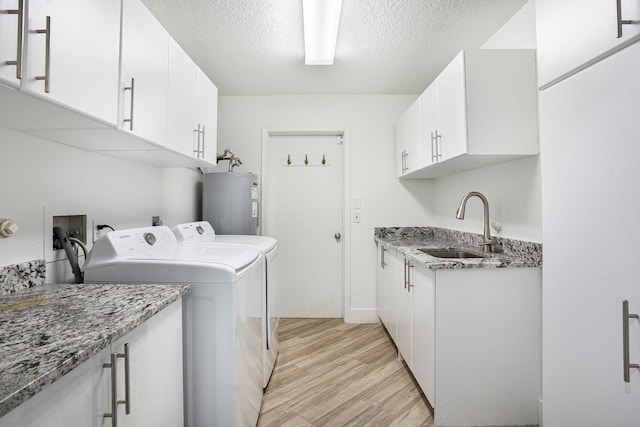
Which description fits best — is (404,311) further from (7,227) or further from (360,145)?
(7,227)

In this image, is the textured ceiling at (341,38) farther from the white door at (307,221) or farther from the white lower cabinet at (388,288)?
A: the white lower cabinet at (388,288)

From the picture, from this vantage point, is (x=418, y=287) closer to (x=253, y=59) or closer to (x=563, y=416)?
(x=563, y=416)

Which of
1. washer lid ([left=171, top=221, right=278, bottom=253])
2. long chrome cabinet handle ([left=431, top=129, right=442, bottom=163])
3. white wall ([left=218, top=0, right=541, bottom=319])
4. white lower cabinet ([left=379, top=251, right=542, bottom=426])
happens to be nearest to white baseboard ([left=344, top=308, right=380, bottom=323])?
white wall ([left=218, top=0, right=541, bottom=319])

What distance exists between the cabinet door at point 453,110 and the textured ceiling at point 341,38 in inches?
15.6

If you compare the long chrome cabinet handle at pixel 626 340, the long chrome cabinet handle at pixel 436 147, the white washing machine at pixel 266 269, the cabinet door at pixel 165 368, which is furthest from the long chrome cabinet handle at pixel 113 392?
the long chrome cabinet handle at pixel 436 147

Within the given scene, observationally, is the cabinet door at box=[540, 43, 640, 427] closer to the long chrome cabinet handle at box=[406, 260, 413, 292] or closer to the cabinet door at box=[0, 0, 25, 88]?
the long chrome cabinet handle at box=[406, 260, 413, 292]

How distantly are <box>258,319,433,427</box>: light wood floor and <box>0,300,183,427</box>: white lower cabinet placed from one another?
0.84 m

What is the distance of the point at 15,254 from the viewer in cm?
112

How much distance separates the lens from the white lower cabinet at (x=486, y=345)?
1.55 metres

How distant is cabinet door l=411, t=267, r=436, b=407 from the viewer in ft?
5.17

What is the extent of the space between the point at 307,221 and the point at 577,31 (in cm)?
257

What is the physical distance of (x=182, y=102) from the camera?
1719mm

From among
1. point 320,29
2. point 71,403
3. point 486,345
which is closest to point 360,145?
point 320,29

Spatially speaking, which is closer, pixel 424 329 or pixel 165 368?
pixel 165 368
